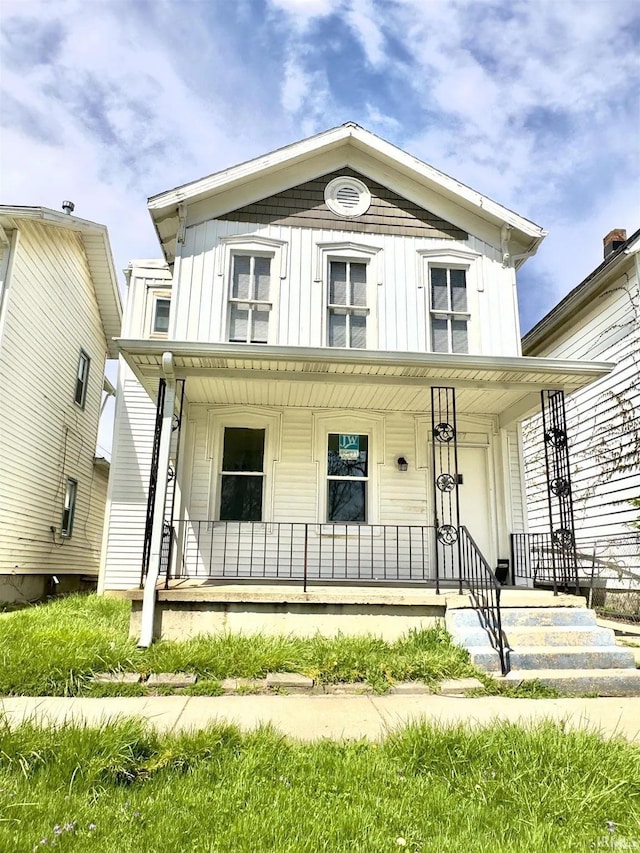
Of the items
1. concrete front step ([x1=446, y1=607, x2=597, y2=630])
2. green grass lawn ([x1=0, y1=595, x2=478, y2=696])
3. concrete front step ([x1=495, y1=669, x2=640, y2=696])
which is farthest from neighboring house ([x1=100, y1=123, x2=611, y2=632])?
concrete front step ([x1=495, y1=669, x2=640, y2=696])

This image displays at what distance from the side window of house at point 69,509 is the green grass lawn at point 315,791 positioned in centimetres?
1195

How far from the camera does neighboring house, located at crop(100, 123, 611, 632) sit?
899 cm

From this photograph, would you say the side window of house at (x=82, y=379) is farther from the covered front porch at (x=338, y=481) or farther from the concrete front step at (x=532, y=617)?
the concrete front step at (x=532, y=617)

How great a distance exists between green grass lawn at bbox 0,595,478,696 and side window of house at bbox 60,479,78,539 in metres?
8.68

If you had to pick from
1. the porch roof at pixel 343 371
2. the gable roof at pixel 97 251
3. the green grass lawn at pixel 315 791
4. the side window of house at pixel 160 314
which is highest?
the gable roof at pixel 97 251

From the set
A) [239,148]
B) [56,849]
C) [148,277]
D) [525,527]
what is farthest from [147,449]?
[56,849]

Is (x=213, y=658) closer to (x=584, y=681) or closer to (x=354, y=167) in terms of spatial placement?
(x=584, y=681)

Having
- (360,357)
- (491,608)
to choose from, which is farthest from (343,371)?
(491,608)

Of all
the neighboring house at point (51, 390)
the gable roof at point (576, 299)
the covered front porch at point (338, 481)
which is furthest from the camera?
the neighboring house at point (51, 390)

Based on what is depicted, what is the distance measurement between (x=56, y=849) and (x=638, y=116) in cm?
1469

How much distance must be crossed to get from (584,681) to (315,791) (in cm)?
359

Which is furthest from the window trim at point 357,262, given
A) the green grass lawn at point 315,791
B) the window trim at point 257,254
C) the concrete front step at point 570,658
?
the green grass lawn at point 315,791

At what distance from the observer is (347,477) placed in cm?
932

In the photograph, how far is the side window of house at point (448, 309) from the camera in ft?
30.6
